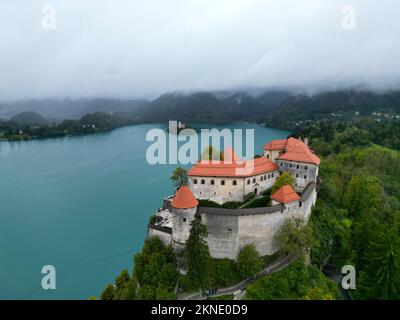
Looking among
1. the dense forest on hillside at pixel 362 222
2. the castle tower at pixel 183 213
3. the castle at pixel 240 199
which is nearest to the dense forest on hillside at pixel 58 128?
the castle at pixel 240 199

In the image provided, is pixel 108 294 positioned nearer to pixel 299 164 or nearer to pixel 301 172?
pixel 301 172

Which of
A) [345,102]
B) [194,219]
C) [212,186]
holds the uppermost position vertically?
[345,102]

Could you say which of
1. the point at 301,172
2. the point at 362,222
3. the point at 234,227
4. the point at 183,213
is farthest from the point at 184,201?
the point at 362,222

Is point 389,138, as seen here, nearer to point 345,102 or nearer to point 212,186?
point 212,186

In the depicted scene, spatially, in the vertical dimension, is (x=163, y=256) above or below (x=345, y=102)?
below

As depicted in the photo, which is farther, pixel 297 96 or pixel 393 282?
pixel 297 96

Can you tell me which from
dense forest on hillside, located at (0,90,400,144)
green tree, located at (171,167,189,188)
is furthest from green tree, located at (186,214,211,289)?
dense forest on hillside, located at (0,90,400,144)

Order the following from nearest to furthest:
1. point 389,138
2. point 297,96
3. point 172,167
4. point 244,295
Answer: point 244,295, point 389,138, point 172,167, point 297,96

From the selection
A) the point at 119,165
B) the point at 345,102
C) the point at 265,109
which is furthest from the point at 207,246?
the point at 265,109
